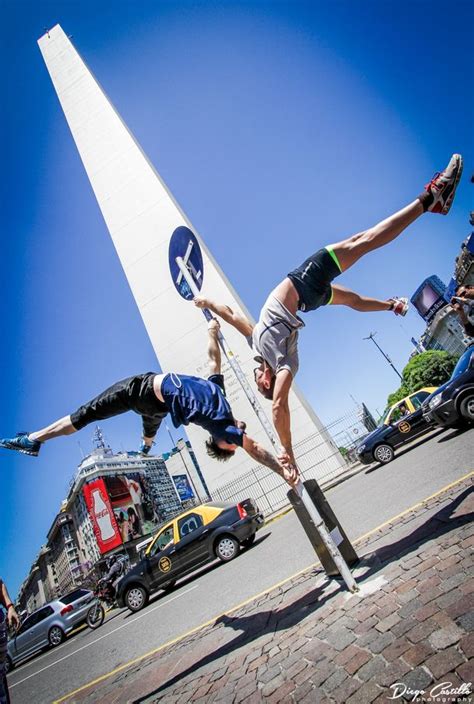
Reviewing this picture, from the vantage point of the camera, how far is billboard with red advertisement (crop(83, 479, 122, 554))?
48469 millimetres

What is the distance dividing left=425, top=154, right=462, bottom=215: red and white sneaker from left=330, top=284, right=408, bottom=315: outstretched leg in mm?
846

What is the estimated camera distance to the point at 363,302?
324 centimetres

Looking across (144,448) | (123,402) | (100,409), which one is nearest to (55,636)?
(144,448)

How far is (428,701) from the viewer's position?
1187 millimetres

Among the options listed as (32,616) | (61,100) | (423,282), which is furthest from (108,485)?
(423,282)

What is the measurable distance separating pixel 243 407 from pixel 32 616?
10.9 m

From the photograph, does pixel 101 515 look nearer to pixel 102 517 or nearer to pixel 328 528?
pixel 102 517

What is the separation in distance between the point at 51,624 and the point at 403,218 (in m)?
14.7

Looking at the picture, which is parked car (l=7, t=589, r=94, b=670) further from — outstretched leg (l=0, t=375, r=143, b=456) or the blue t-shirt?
the blue t-shirt

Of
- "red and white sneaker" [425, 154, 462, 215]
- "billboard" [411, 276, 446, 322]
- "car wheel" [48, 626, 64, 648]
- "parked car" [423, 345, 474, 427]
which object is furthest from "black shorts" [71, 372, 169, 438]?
"billboard" [411, 276, 446, 322]

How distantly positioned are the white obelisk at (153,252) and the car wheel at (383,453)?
450cm

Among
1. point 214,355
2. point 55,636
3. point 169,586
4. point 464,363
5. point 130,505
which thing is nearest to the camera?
point 214,355

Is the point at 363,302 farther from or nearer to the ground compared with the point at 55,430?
nearer to the ground

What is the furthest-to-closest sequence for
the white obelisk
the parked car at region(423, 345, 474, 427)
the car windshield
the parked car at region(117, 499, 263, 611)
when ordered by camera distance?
the white obelisk → the parked car at region(117, 499, 263, 611) → the car windshield → the parked car at region(423, 345, 474, 427)
